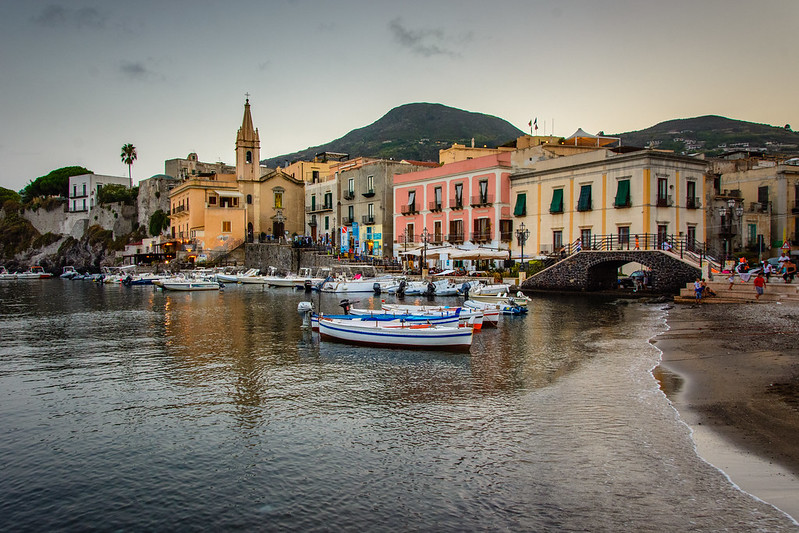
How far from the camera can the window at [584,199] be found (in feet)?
139

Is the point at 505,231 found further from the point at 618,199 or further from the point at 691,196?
the point at 691,196

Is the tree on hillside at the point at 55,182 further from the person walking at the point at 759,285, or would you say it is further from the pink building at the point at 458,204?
the person walking at the point at 759,285

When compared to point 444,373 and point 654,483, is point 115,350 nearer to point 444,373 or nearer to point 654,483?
point 444,373

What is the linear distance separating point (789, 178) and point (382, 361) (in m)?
45.1

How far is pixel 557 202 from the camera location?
44469mm

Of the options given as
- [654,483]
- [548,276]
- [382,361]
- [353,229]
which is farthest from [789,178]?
[654,483]

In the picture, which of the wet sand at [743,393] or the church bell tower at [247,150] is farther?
the church bell tower at [247,150]

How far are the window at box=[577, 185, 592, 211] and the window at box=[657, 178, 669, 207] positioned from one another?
179 inches

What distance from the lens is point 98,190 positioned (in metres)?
103

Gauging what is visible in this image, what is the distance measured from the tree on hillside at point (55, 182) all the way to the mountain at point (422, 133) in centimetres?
5920

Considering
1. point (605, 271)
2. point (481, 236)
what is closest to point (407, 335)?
point (605, 271)

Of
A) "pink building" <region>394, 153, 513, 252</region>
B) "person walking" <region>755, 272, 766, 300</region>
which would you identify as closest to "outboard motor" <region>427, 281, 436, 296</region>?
"pink building" <region>394, 153, 513, 252</region>

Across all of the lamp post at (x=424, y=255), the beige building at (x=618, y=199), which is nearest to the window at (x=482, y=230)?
the beige building at (x=618, y=199)

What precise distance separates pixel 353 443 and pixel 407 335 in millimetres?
9105
